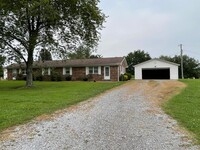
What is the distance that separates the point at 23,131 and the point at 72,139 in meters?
1.77

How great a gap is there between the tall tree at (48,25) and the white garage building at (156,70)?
16.0m

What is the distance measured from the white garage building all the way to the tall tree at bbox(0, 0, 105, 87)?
16.0m

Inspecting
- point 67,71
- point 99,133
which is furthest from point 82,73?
point 99,133

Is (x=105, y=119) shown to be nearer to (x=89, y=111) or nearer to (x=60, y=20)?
(x=89, y=111)

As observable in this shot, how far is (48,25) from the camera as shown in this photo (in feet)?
91.7

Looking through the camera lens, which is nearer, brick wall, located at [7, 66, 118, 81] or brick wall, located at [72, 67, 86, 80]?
brick wall, located at [7, 66, 118, 81]

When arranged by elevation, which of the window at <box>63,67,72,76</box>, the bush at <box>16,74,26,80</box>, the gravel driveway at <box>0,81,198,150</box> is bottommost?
the gravel driveway at <box>0,81,198,150</box>

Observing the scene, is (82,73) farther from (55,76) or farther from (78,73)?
(55,76)

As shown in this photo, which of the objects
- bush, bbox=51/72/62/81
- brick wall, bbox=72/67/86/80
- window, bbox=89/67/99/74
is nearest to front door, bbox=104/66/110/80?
window, bbox=89/67/99/74

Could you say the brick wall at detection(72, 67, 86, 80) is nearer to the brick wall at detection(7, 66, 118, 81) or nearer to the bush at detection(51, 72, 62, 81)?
the brick wall at detection(7, 66, 118, 81)

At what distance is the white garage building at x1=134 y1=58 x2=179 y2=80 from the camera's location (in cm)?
4175

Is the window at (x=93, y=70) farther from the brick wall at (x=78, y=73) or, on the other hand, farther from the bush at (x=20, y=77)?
the bush at (x=20, y=77)

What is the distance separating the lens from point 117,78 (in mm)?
38844

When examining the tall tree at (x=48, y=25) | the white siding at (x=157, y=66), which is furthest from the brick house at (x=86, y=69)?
the tall tree at (x=48, y=25)
